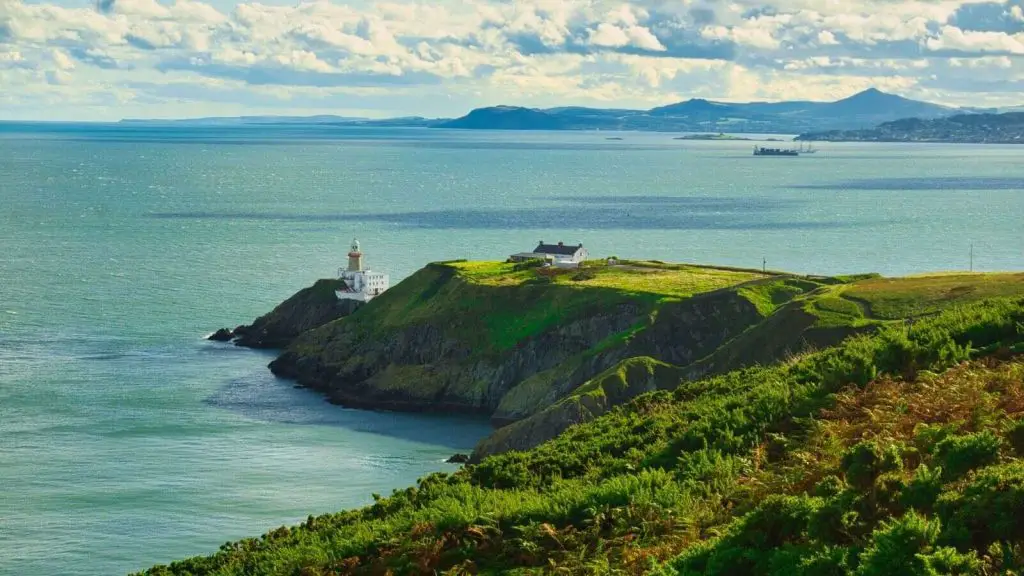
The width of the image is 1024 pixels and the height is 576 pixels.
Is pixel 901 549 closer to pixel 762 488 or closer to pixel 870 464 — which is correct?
pixel 870 464

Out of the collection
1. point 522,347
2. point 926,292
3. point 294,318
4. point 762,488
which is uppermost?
point 762,488

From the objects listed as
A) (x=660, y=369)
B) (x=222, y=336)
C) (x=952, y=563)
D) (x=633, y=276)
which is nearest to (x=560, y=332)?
(x=633, y=276)

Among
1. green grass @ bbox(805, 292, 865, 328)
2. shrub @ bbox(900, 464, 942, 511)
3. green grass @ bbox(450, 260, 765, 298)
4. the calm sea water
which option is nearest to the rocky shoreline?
green grass @ bbox(805, 292, 865, 328)

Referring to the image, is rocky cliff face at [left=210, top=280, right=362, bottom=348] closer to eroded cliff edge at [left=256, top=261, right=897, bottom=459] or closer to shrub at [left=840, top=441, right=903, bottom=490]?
eroded cliff edge at [left=256, top=261, right=897, bottom=459]

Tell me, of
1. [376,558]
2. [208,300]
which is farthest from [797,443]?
[208,300]

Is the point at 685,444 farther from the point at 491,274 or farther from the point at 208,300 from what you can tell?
the point at 208,300

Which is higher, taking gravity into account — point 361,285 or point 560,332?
point 361,285
